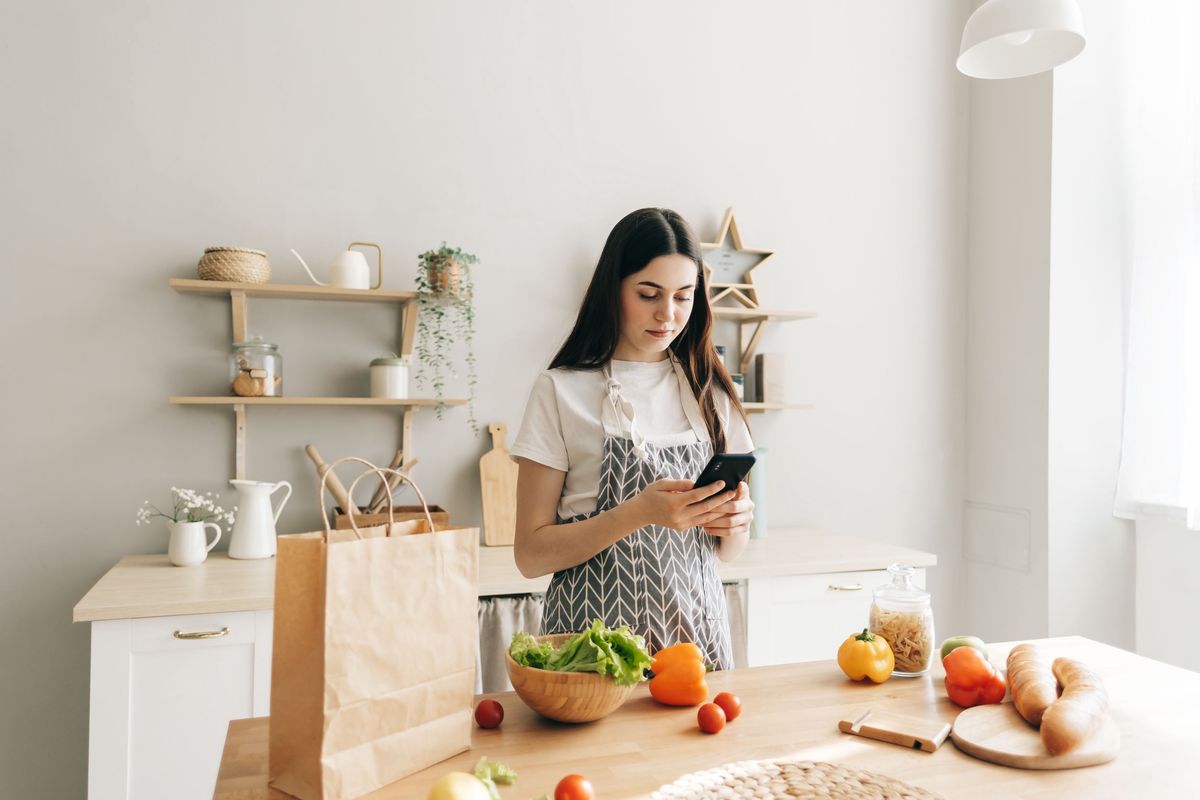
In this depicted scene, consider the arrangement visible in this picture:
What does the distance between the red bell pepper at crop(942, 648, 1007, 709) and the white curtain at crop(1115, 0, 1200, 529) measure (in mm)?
2006

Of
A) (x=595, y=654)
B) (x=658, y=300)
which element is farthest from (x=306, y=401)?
(x=595, y=654)

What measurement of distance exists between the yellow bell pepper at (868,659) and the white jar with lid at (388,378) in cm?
167

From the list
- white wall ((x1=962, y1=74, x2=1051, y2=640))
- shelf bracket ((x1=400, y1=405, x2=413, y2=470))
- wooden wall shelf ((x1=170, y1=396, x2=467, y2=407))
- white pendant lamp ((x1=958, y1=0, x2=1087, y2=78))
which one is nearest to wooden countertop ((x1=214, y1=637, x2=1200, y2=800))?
white pendant lamp ((x1=958, y1=0, x2=1087, y2=78))

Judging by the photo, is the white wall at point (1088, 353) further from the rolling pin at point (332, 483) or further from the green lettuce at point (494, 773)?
the green lettuce at point (494, 773)

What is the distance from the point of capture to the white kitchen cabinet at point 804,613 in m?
2.54

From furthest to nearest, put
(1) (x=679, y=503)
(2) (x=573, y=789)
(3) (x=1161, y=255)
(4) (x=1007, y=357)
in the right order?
(4) (x=1007, y=357) → (3) (x=1161, y=255) → (1) (x=679, y=503) → (2) (x=573, y=789)

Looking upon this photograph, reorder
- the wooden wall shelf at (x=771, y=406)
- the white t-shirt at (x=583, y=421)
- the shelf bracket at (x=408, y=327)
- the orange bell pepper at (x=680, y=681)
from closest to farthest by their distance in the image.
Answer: the orange bell pepper at (x=680, y=681)
the white t-shirt at (x=583, y=421)
the shelf bracket at (x=408, y=327)
the wooden wall shelf at (x=771, y=406)

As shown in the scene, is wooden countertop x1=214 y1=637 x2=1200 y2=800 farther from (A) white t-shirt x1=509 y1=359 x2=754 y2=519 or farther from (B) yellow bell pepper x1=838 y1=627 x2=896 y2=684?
(A) white t-shirt x1=509 y1=359 x2=754 y2=519

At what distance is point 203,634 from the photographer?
201cm

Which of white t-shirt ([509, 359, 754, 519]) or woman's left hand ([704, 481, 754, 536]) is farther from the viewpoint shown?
white t-shirt ([509, 359, 754, 519])

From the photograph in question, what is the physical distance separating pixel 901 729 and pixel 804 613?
1.49 m

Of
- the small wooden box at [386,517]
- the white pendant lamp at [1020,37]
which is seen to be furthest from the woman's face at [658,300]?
the small wooden box at [386,517]

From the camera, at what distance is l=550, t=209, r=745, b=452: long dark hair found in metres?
1.59

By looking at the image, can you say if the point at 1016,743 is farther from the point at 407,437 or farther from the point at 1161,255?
the point at 1161,255
